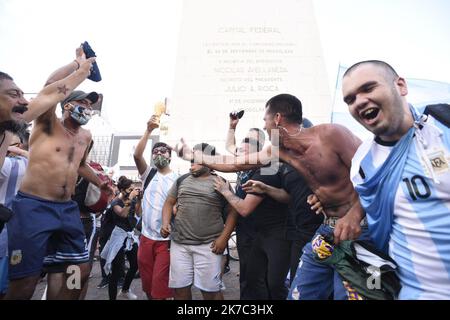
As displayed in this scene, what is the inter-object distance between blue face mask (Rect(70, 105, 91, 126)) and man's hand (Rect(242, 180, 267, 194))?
1784 millimetres

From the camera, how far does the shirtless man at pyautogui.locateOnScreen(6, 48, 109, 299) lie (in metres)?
2.06

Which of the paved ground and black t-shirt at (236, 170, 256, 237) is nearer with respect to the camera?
black t-shirt at (236, 170, 256, 237)

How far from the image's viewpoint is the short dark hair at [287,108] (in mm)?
2344

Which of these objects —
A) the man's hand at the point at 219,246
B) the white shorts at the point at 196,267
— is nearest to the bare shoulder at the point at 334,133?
the man's hand at the point at 219,246

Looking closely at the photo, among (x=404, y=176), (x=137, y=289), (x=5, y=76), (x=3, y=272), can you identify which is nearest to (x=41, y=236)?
(x=3, y=272)

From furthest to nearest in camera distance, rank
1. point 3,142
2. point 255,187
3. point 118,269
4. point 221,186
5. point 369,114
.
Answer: point 118,269 → point 221,186 → point 255,187 → point 3,142 → point 369,114

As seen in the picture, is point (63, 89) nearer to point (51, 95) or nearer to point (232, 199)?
point (51, 95)

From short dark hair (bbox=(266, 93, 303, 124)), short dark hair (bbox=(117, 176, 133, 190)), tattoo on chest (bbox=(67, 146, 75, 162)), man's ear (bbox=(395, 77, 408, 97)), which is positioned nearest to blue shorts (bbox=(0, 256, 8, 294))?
tattoo on chest (bbox=(67, 146, 75, 162))

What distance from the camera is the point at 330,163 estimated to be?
1933mm

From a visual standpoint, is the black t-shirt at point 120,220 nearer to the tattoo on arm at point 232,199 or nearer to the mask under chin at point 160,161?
the mask under chin at point 160,161

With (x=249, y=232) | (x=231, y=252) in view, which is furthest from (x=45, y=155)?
(x=231, y=252)

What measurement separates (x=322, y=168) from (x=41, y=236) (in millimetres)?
2300

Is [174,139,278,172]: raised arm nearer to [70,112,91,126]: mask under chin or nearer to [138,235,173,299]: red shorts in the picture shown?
[70,112,91,126]: mask under chin

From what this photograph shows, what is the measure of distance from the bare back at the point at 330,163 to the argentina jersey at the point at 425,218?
0.51 metres
